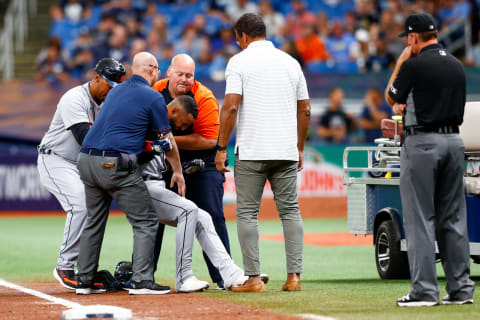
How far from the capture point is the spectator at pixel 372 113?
21.4 m

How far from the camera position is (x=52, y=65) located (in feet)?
77.7

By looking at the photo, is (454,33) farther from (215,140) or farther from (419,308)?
(419,308)

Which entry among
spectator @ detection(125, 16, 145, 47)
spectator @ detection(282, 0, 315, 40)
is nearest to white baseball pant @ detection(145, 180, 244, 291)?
spectator @ detection(125, 16, 145, 47)

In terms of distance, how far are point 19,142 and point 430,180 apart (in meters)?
16.0

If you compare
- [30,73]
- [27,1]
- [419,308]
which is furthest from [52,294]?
[27,1]

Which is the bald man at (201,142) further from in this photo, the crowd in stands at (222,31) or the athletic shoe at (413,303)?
the crowd in stands at (222,31)

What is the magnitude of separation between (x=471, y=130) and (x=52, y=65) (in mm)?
15901

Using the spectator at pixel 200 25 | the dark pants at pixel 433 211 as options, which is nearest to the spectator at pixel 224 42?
the spectator at pixel 200 25

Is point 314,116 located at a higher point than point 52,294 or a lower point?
higher

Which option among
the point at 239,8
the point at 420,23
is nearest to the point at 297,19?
the point at 239,8

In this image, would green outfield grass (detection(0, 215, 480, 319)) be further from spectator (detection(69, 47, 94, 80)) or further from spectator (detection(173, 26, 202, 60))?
spectator (detection(173, 26, 202, 60))

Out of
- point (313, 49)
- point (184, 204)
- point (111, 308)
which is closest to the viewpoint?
point (111, 308)

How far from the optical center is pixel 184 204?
8727mm

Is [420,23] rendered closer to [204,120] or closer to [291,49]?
[204,120]
